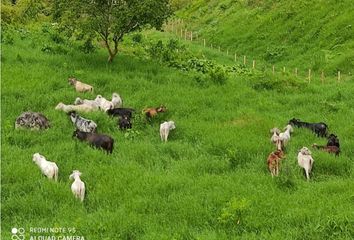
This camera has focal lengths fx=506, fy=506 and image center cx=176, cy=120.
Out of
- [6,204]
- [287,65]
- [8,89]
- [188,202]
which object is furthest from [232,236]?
[287,65]

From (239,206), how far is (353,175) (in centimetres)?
380

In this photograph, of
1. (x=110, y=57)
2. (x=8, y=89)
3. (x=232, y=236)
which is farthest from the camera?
(x=110, y=57)

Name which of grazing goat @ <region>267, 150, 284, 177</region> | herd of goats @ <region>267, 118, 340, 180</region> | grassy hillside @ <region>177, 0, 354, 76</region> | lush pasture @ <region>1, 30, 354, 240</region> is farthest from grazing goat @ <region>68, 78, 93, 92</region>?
grassy hillside @ <region>177, 0, 354, 76</region>

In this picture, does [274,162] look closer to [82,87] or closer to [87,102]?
[87,102]

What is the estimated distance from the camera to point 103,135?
1348 cm

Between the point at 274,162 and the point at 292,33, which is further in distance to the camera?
the point at 292,33

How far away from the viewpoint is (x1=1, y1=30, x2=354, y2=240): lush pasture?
31.1ft

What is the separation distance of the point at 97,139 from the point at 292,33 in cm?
2360

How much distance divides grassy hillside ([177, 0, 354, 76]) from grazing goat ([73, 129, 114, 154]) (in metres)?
16.9

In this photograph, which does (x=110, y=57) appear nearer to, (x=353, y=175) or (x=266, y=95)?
(x=266, y=95)

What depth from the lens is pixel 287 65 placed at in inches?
1185

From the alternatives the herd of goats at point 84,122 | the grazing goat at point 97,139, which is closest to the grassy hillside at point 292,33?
the herd of goats at point 84,122

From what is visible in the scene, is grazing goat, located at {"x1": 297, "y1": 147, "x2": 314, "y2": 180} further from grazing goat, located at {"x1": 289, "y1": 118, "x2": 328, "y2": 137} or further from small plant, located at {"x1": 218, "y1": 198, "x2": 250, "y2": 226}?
grazing goat, located at {"x1": 289, "y1": 118, "x2": 328, "y2": 137}

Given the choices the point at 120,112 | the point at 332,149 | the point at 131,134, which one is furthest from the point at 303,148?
the point at 120,112
